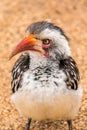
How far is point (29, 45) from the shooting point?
3502 millimetres

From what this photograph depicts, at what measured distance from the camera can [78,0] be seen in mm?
6730

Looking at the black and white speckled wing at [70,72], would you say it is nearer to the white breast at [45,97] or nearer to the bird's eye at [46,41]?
the white breast at [45,97]

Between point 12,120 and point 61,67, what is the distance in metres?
0.95

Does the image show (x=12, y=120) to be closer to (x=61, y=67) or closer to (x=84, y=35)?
(x=61, y=67)

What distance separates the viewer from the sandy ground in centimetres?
490

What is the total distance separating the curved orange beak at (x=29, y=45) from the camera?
349 cm

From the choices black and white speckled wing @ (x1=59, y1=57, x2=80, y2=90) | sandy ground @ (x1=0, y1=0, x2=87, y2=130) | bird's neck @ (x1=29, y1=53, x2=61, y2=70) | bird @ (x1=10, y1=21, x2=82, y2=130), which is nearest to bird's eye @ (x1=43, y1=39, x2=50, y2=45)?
bird @ (x1=10, y1=21, x2=82, y2=130)

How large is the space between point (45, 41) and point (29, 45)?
126 millimetres

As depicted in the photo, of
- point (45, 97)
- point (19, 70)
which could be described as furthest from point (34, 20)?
point (45, 97)

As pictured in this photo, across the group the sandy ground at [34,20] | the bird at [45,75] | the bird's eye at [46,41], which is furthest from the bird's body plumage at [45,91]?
the sandy ground at [34,20]

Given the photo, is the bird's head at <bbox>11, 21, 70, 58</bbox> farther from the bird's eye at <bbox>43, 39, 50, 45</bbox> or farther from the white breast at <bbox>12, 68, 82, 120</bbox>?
the white breast at <bbox>12, 68, 82, 120</bbox>

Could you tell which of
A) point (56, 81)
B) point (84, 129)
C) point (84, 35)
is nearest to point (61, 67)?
point (56, 81)

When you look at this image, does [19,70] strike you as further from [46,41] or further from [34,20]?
[34,20]

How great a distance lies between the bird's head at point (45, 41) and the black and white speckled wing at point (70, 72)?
12 cm
